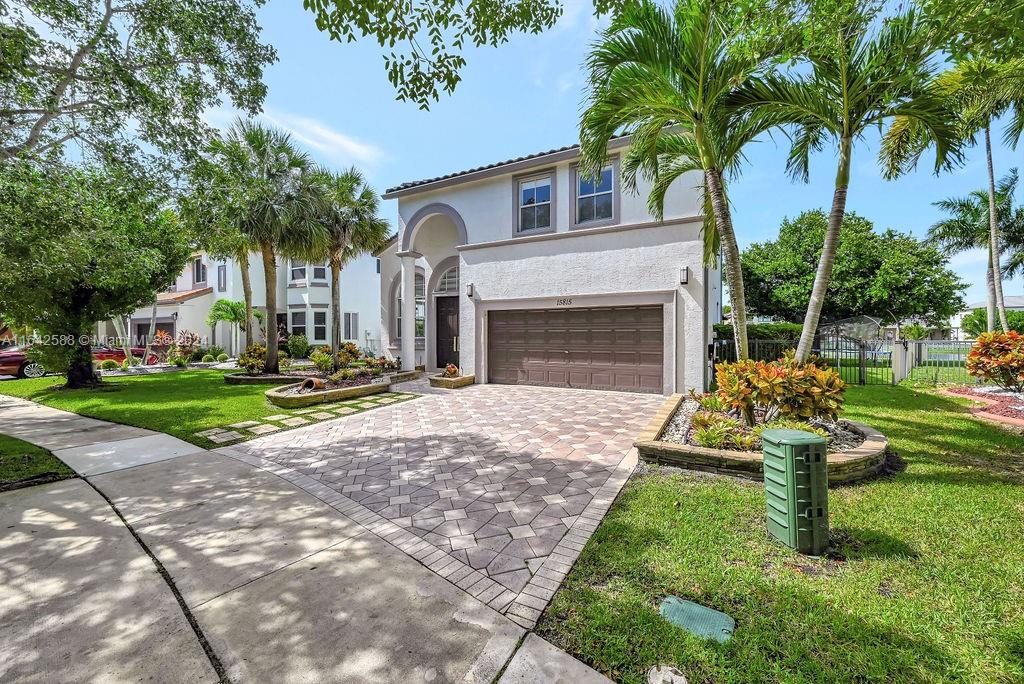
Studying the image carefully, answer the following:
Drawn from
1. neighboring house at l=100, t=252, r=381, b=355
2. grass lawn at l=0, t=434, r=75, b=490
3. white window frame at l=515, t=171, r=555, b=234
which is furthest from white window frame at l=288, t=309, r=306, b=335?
grass lawn at l=0, t=434, r=75, b=490

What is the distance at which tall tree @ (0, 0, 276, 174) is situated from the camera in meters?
6.03

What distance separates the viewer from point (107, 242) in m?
11.4

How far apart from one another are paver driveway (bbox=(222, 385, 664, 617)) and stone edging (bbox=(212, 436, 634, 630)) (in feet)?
0.07

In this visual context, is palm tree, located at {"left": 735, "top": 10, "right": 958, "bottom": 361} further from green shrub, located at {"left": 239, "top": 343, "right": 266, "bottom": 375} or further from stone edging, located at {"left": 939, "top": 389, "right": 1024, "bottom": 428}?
green shrub, located at {"left": 239, "top": 343, "right": 266, "bottom": 375}

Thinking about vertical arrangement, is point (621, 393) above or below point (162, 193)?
below

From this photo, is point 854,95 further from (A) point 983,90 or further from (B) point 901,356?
(B) point 901,356

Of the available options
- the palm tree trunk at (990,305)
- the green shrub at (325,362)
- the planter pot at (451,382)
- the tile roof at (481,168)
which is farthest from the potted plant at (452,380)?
the palm tree trunk at (990,305)

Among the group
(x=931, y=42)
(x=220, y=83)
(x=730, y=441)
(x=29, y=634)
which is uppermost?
(x=220, y=83)

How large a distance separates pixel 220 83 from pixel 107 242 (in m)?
7.30

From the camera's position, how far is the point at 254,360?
16141 mm

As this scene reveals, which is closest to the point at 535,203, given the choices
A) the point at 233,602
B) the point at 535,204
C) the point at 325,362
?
the point at 535,204

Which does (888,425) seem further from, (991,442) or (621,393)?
(621,393)

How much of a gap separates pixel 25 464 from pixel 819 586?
914 centimetres

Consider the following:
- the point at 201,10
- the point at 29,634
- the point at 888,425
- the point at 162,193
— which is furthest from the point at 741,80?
the point at 162,193
